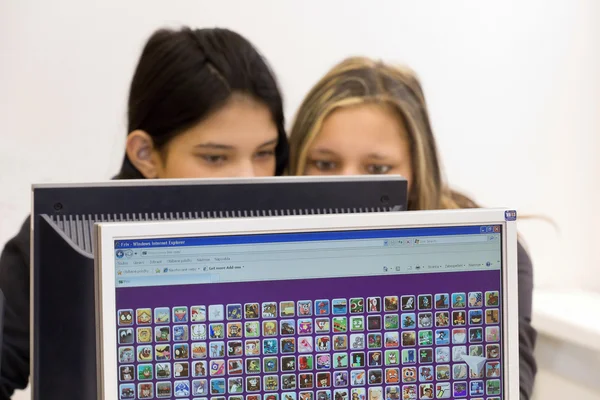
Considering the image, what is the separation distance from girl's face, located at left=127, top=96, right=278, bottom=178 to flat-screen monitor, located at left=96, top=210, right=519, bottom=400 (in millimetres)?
712

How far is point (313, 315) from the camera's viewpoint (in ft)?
2.10

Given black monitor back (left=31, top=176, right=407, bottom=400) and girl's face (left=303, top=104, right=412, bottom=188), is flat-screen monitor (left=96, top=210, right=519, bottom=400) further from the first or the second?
girl's face (left=303, top=104, right=412, bottom=188)

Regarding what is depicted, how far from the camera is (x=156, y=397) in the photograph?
2.02 feet

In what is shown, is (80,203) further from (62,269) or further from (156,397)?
(156,397)

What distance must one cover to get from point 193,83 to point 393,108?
422 mm

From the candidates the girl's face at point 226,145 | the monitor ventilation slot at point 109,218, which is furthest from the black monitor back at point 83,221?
the girl's face at point 226,145

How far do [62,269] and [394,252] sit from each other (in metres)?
0.31

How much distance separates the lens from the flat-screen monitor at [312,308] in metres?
0.61

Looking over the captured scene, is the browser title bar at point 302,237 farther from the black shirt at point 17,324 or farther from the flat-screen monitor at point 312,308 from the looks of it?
the black shirt at point 17,324

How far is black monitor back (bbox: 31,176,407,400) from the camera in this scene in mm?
666

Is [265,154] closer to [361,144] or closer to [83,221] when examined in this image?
[361,144]

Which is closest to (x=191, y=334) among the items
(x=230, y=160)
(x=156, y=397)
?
(x=156, y=397)

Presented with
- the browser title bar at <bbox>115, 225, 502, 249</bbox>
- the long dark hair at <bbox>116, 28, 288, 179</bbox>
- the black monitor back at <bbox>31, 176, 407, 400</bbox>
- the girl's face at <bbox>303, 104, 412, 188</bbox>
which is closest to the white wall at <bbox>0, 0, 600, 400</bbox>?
the long dark hair at <bbox>116, 28, 288, 179</bbox>

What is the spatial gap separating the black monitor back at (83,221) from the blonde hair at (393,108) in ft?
2.36
